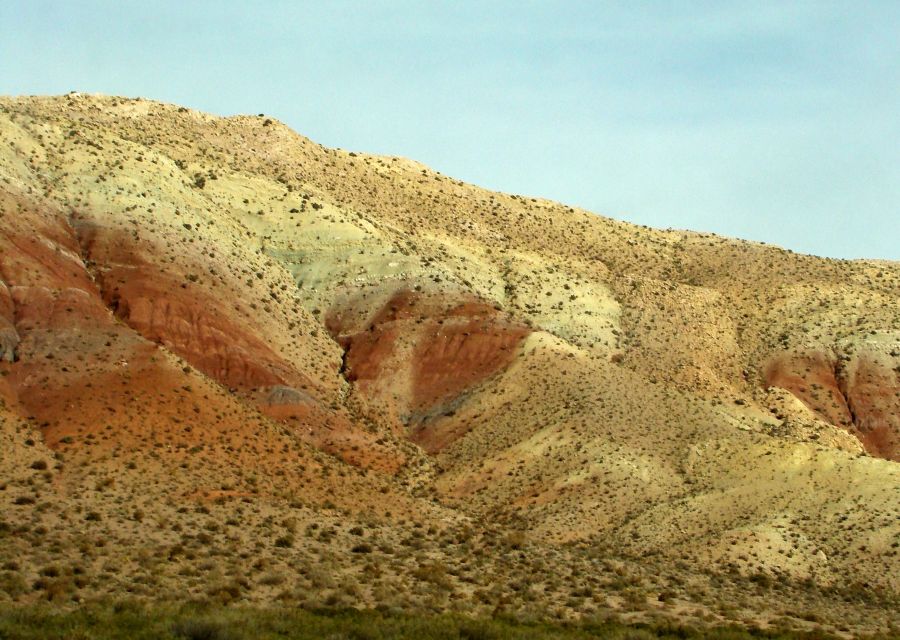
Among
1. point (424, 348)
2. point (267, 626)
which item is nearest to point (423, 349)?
point (424, 348)

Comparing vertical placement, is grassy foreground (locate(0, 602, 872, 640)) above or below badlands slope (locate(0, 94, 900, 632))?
below

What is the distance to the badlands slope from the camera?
4822 cm

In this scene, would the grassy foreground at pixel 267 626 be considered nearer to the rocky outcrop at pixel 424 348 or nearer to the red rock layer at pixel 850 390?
the rocky outcrop at pixel 424 348

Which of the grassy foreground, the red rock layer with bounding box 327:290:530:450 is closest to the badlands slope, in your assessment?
the red rock layer with bounding box 327:290:530:450

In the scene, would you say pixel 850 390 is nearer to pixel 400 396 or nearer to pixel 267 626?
pixel 400 396

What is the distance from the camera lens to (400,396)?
76.7 meters

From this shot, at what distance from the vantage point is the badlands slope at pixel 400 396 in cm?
4822

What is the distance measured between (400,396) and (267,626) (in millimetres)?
41619

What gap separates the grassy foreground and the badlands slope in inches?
103

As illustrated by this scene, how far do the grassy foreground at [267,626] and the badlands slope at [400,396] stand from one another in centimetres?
260

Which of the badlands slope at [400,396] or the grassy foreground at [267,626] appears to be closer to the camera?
the grassy foreground at [267,626]

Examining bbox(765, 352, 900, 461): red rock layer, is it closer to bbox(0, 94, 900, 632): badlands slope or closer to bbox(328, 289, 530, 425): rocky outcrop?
bbox(0, 94, 900, 632): badlands slope

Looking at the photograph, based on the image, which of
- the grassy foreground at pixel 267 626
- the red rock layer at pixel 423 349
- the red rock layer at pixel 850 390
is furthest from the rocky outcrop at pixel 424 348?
the grassy foreground at pixel 267 626

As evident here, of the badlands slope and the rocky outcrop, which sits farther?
the rocky outcrop
